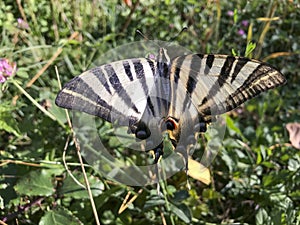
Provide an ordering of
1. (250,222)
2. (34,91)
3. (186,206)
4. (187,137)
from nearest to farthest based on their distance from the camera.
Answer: (187,137)
(186,206)
(250,222)
(34,91)

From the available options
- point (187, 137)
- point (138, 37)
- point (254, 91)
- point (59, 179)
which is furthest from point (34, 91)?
point (254, 91)

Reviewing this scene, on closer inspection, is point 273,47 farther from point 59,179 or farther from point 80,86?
point 80,86

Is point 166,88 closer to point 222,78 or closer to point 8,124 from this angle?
point 222,78

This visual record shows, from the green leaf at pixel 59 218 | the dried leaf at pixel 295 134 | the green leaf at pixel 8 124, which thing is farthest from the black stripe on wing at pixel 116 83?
the dried leaf at pixel 295 134

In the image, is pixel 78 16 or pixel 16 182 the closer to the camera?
pixel 16 182

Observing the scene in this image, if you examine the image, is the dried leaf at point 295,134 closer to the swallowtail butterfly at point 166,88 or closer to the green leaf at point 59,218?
the swallowtail butterfly at point 166,88

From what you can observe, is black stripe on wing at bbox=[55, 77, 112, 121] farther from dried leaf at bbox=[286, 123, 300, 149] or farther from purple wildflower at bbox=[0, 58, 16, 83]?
dried leaf at bbox=[286, 123, 300, 149]

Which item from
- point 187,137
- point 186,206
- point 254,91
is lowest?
point 186,206
